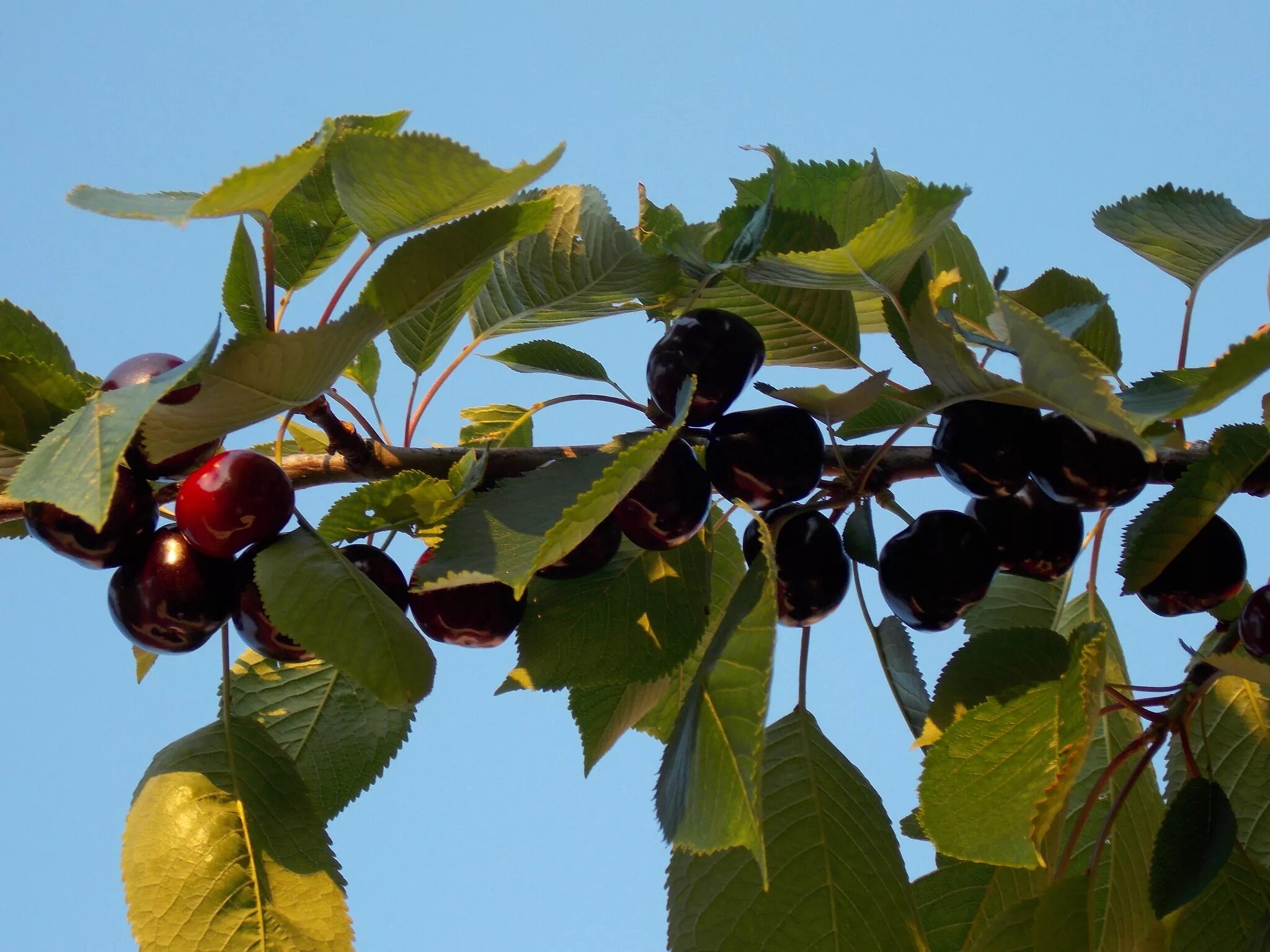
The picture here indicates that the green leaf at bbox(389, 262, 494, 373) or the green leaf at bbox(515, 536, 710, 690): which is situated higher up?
the green leaf at bbox(389, 262, 494, 373)

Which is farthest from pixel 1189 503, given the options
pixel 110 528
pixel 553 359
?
pixel 110 528

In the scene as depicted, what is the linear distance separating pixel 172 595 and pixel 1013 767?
1.88 ft

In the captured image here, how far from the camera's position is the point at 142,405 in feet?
1.87

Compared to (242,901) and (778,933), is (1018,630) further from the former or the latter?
(242,901)

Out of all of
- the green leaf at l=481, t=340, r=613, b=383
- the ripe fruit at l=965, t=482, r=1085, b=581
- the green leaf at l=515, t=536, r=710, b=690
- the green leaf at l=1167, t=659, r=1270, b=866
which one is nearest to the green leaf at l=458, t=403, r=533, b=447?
the green leaf at l=481, t=340, r=613, b=383

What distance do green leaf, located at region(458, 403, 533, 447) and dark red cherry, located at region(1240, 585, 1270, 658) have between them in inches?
23.1

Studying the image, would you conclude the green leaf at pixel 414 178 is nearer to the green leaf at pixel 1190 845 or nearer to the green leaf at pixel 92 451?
the green leaf at pixel 92 451

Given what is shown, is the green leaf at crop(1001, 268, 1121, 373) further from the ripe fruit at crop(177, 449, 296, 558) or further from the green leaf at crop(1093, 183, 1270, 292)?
the ripe fruit at crop(177, 449, 296, 558)

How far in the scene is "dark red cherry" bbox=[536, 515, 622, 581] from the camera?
32.4 inches

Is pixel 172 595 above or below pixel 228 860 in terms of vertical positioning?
above

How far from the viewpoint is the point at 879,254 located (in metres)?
0.73

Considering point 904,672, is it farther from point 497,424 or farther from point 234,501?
point 234,501

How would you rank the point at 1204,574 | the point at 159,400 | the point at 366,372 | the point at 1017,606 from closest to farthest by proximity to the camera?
the point at 159,400
the point at 1204,574
the point at 366,372
the point at 1017,606

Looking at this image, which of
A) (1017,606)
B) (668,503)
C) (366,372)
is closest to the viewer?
(668,503)
